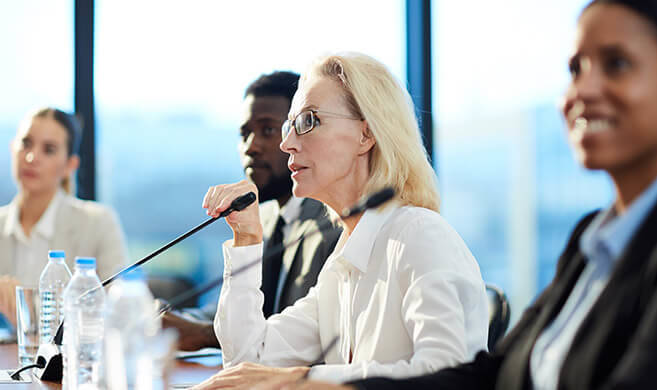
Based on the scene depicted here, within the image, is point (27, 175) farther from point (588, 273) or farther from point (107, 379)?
point (588, 273)

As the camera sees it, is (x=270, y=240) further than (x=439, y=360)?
Yes

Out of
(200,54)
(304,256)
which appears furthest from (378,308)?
(200,54)

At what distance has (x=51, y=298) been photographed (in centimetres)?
209

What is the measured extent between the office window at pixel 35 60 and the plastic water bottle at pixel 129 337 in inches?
98.9

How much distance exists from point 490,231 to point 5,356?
188 inches

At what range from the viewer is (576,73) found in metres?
1.07

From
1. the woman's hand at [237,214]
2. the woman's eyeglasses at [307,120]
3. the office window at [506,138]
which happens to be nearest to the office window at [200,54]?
the office window at [506,138]

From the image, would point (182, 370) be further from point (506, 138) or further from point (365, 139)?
point (506, 138)

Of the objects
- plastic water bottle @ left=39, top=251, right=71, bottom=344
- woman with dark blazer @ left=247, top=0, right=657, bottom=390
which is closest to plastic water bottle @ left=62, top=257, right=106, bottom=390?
plastic water bottle @ left=39, top=251, right=71, bottom=344

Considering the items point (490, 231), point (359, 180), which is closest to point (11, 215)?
point (359, 180)

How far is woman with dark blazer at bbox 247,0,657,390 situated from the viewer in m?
0.90

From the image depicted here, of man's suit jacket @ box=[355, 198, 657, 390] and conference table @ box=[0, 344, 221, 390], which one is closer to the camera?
man's suit jacket @ box=[355, 198, 657, 390]

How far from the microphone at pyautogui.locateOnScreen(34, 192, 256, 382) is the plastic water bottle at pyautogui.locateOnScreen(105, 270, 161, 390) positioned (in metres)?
0.32

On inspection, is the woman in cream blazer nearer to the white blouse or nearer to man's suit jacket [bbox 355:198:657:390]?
the white blouse
